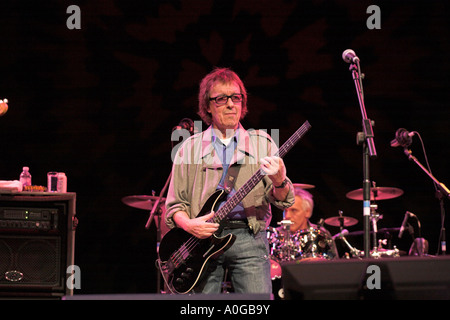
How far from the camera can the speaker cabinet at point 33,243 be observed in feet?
12.7

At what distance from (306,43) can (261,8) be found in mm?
626

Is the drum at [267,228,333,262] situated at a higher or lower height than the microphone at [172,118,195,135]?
lower

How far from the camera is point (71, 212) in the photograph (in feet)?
13.0

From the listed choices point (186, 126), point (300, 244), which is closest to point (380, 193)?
point (300, 244)

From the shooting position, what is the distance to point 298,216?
6074 mm

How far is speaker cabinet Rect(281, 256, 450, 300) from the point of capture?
1.54 meters

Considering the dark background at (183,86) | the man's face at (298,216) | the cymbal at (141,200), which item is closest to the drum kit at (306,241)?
the man's face at (298,216)

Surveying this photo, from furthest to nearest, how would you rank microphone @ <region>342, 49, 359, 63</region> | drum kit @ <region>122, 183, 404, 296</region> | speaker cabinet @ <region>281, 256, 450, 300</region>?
drum kit @ <region>122, 183, 404, 296</region>
microphone @ <region>342, 49, 359, 63</region>
speaker cabinet @ <region>281, 256, 450, 300</region>

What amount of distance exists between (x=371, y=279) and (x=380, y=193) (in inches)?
176

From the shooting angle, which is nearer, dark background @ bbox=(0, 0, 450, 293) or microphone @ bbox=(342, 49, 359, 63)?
microphone @ bbox=(342, 49, 359, 63)

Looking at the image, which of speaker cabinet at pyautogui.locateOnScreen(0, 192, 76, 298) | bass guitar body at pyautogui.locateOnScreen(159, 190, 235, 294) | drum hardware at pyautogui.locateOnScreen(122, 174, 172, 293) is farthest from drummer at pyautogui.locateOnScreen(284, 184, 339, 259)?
bass guitar body at pyautogui.locateOnScreen(159, 190, 235, 294)

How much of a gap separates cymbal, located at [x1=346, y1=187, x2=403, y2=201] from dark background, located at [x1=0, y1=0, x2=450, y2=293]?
12.6 inches

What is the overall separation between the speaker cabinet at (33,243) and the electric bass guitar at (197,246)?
1.00m

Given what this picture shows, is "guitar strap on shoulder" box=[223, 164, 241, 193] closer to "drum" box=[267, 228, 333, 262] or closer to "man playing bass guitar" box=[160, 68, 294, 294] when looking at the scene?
"man playing bass guitar" box=[160, 68, 294, 294]
